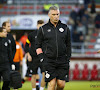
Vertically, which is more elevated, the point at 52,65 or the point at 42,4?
the point at 42,4

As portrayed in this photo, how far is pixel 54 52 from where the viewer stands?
746 centimetres

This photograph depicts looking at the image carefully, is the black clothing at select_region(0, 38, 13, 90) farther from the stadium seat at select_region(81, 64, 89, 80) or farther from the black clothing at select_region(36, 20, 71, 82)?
the stadium seat at select_region(81, 64, 89, 80)

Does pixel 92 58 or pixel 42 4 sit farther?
pixel 42 4

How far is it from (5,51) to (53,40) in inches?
103

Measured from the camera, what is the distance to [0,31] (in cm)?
969

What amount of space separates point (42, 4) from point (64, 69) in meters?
19.8

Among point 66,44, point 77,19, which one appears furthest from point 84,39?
point 66,44

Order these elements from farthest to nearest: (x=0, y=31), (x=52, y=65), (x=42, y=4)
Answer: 1. (x=42, y=4)
2. (x=0, y=31)
3. (x=52, y=65)

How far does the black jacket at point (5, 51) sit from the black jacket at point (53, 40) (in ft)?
7.42

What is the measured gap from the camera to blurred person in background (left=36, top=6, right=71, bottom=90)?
7410 mm

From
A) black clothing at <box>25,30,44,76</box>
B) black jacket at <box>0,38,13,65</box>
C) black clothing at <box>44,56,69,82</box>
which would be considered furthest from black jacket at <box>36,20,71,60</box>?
black clothing at <box>25,30,44,76</box>

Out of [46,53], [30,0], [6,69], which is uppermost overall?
[30,0]

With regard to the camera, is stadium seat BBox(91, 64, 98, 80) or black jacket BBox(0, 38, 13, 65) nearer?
black jacket BBox(0, 38, 13, 65)

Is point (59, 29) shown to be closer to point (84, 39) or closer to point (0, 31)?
point (0, 31)
